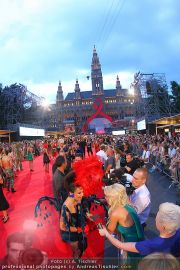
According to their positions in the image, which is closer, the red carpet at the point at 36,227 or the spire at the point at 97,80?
→ the red carpet at the point at 36,227

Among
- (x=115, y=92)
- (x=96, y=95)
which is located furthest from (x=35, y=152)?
(x=115, y=92)

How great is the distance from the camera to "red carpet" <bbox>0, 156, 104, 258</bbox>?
506cm

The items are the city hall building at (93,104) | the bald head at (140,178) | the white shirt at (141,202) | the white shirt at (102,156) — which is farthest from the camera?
the city hall building at (93,104)

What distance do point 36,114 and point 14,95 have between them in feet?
54.5

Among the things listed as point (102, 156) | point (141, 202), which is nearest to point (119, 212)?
point (141, 202)

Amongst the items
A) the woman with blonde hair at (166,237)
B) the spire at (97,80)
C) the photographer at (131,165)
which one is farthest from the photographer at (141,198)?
the spire at (97,80)

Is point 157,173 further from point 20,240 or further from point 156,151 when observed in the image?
point 20,240

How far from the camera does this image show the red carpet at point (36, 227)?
5.06 m

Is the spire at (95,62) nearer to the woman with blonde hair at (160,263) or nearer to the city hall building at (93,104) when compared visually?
the city hall building at (93,104)

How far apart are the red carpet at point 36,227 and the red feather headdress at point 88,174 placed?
96 centimetres

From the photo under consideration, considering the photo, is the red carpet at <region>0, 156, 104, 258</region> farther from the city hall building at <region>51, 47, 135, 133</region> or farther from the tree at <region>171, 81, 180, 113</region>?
the city hall building at <region>51, 47, 135, 133</region>

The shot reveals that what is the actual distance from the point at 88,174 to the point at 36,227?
2.25 m

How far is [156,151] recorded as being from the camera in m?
15.3

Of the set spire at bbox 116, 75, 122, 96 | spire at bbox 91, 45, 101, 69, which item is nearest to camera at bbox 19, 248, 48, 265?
spire at bbox 116, 75, 122, 96
